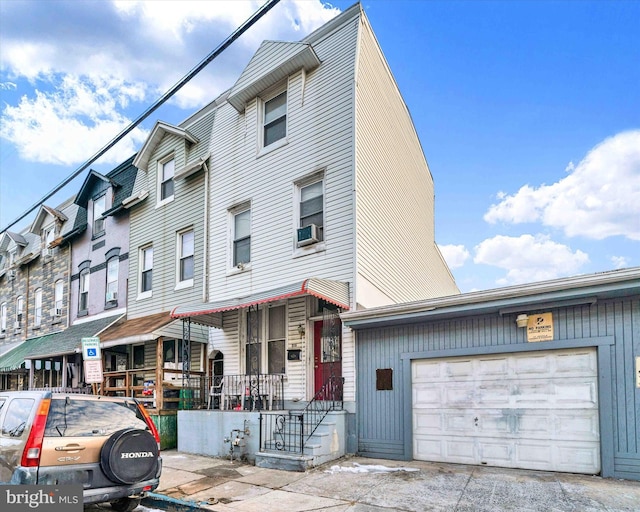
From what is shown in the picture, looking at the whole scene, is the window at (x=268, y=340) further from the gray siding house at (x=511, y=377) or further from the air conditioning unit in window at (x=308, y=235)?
the gray siding house at (x=511, y=377)

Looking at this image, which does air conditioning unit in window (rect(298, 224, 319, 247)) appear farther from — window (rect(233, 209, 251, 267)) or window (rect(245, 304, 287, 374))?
window (rect(233, 209, 251, 267))

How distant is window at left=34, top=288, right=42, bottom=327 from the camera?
22.2 metres

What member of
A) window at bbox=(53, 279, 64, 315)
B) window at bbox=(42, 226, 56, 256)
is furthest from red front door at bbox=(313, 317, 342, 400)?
window at bbox=(42, 226, 56, 256)

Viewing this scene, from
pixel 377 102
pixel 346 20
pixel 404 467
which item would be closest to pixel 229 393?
pixel 404 467

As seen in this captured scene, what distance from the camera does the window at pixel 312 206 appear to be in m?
11.8

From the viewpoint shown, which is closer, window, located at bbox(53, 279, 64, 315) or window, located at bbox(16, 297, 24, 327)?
window, located at bbox(53, 279, 64, 315)

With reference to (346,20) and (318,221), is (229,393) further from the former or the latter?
(346,20)

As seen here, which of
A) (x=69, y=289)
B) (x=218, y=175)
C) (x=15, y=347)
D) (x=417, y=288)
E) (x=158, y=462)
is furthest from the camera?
(x=15, y=347)

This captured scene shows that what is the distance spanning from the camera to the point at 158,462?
6.36 metres

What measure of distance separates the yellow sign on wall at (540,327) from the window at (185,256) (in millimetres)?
9731

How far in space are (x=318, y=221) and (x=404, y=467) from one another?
564 cm

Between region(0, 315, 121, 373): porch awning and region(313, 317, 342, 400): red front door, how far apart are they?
321 inches

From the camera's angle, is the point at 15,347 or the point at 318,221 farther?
the point at 15,347

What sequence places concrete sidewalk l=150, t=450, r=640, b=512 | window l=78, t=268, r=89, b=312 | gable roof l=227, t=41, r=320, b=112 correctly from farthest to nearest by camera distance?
window l=78, t=268, r=89, b=312
gable roof l=227, t=41, r=320, b=112
concrete sidewalk l=150, t=450, r=640, b=512
